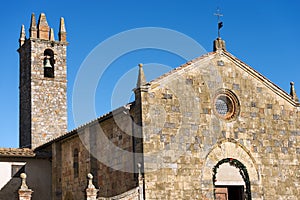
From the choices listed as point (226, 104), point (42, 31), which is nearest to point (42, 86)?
point (42, 31)

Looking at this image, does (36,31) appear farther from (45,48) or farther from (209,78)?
(209,78)

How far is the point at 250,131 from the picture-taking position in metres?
21.1

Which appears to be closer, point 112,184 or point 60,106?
point 112,184

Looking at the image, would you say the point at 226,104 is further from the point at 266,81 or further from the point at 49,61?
the point at 49,61

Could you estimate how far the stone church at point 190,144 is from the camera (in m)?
18.9

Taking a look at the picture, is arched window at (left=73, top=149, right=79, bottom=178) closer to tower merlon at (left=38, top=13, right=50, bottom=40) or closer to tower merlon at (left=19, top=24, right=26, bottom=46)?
tower merlon at (left=38, top=13, right=50, bottom=40)

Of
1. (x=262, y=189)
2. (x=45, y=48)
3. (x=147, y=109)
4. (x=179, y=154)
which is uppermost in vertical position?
(x=45, y=48)

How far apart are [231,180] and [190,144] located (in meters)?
2.26

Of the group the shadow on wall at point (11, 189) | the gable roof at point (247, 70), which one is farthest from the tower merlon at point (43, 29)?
the gable roof at point (247, 70)

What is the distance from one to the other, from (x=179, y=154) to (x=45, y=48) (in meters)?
14.1

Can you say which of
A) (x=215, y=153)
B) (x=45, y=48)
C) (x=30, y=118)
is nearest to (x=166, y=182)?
(x=215, y=153)

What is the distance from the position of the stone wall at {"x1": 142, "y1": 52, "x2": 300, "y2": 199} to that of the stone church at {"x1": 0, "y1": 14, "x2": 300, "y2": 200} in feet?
0.12

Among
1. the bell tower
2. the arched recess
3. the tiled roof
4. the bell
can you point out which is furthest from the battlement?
the arched recess

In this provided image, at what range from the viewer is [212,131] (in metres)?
20.2
